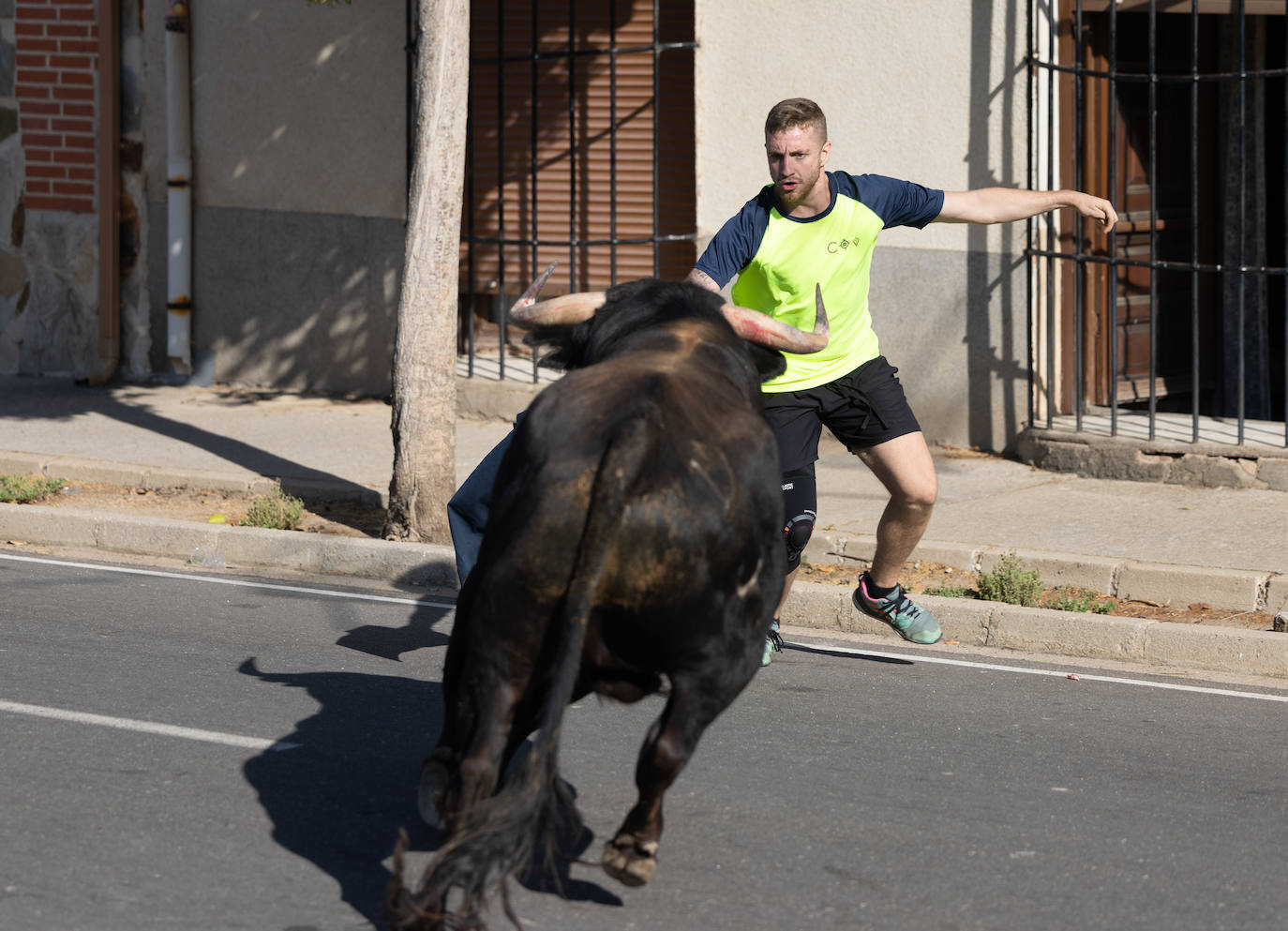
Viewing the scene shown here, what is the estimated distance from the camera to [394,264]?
1262 centimetres

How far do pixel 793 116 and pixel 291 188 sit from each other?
26.3ft

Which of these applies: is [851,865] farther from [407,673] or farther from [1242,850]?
[407,673]

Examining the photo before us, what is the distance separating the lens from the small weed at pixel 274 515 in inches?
355

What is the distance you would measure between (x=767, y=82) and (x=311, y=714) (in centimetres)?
659

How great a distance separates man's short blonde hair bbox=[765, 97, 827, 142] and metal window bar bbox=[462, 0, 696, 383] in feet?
18.0

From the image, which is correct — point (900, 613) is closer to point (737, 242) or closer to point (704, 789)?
point (737, 242)

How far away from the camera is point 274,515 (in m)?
9.02

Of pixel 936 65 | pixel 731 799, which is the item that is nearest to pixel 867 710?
pixel 731 799

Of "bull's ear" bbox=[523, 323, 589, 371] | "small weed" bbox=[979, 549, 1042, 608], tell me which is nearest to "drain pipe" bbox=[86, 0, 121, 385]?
"small weed" bbox=[979, 549, 1042, 608]

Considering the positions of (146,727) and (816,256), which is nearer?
(146,727)

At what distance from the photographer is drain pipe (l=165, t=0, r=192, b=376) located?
42.9 ft

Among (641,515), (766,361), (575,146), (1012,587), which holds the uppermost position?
(575,146)

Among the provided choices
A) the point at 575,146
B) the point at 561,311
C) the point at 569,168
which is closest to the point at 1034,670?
the point at 561,311

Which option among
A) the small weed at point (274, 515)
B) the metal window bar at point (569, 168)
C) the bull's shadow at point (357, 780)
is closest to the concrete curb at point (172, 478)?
the small weed at point (274, 515)
